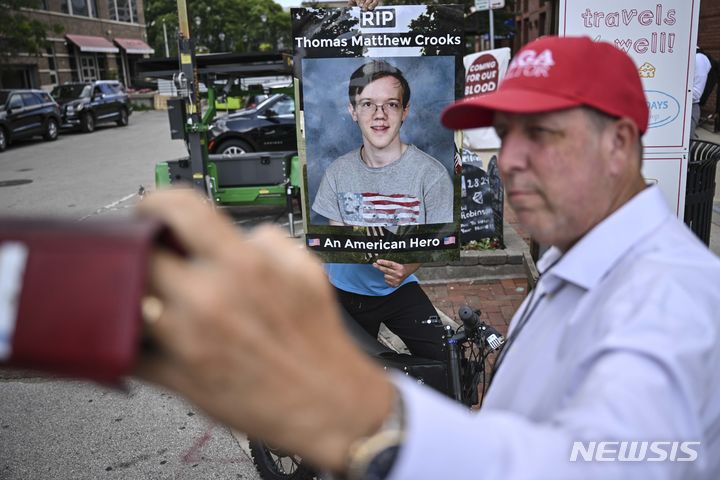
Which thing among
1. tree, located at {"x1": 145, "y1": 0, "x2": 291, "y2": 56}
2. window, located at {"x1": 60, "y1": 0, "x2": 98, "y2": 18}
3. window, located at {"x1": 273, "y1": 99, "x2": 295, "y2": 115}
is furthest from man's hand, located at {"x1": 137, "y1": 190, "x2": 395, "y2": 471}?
tree, located at {"x1": 145, "y1": 0, "x2": 291, "y2": 56}

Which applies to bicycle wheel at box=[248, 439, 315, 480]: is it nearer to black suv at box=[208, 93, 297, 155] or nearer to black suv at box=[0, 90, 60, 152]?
black suv at box=[208, 93, 297, 155]

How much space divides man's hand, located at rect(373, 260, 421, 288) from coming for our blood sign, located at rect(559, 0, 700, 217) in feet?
6.87

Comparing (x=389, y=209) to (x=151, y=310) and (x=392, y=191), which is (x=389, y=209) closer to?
(x=392, y=191)

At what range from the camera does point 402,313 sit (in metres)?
3.33

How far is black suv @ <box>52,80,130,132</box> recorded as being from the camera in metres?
23.1

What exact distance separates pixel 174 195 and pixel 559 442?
579 mm

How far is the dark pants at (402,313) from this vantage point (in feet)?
10.8

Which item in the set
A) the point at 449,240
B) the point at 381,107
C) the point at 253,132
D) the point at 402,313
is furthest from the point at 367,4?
the point at 253,132

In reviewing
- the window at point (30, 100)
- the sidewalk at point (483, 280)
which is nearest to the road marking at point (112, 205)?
the sidewalk at point (483, 280)

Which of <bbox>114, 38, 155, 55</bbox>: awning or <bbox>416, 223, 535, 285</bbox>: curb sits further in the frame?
<bbox>114, 38, 155, 55</bbox>: awning

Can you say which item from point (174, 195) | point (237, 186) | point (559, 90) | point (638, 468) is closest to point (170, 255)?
point (174, 195)

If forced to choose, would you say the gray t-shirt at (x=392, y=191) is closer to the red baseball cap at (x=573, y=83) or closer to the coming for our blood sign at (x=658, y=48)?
the coming for our blood sign at (x=658, y=48)

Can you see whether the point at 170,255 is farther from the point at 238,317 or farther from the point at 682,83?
the point at 682,83

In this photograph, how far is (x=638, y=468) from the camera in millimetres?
810
